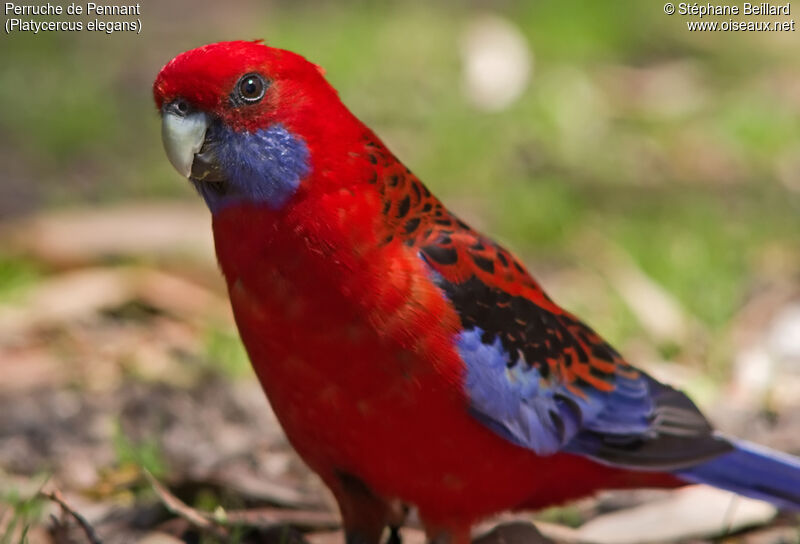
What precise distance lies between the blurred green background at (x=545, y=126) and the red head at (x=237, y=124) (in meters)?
2.32

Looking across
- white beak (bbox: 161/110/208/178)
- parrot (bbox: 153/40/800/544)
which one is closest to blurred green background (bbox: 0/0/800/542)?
parrot (bbox: 153/40/800/544)

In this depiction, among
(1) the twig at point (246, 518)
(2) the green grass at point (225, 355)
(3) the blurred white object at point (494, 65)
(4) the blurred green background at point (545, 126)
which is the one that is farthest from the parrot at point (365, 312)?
(3) the blurred white object at point (494, 65)

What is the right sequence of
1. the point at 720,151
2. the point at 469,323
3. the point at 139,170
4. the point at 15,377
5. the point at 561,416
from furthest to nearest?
the point at 720,151, the point at 139,170, the point at 15,377, the point at 561,416, the point at 469,323

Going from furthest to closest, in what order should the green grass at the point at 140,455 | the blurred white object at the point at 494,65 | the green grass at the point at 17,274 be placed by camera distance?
1. the blurred white object at the point at 494,65
2. the green grass at the point at 17,274
3. the green grass at the point at 140,455

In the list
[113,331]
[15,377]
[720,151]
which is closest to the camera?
[15,377]

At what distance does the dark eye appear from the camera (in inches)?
99.0

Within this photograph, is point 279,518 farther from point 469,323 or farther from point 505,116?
point 505,116

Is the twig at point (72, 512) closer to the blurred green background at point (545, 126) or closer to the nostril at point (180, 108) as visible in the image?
the nostril at point (180, 108)

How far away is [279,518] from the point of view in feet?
10.4

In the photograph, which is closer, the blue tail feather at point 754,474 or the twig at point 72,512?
the twig at point 72,512

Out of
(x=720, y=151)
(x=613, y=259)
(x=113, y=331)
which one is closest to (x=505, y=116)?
(x=720, y=151)

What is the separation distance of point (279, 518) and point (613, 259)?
254cm

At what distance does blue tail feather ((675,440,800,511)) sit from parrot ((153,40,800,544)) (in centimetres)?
22

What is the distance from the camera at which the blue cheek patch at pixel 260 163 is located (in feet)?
8.25
